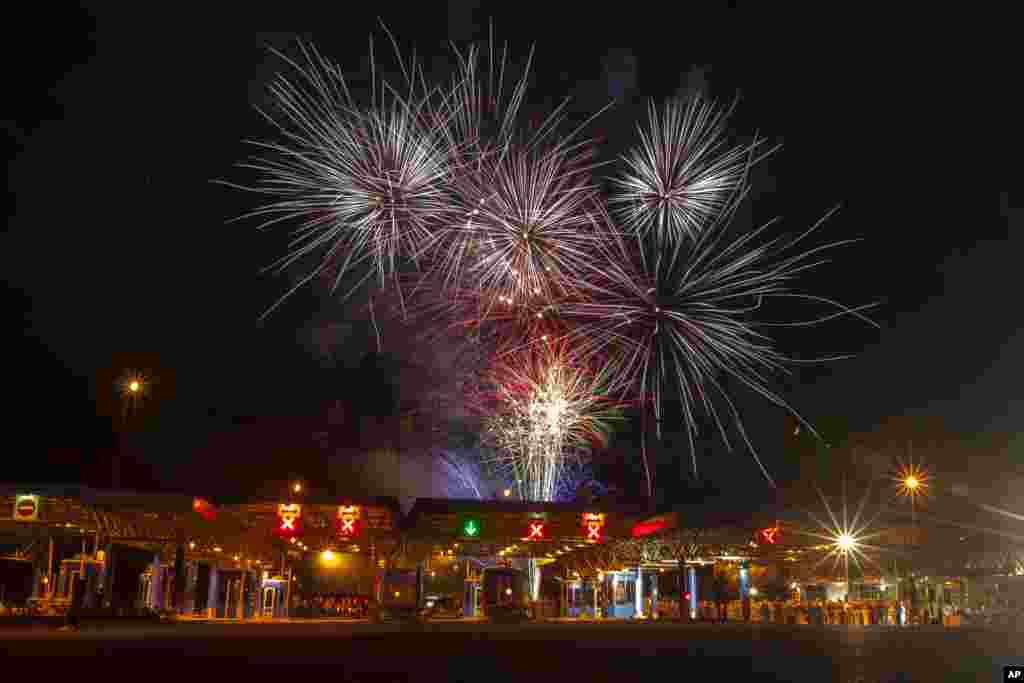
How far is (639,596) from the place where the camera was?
50375mm

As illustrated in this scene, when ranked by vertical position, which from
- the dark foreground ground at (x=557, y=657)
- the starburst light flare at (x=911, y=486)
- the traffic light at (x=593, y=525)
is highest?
the starburst light flare at (x=911, y=486)

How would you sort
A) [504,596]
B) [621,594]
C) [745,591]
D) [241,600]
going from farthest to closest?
[621,594] → [745,591] → [241,600] → [504,596]

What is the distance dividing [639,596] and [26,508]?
33.5 metres

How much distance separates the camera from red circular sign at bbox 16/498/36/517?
1078 inches

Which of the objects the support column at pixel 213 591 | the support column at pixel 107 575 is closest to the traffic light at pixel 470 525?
the support column at pixel 107 575

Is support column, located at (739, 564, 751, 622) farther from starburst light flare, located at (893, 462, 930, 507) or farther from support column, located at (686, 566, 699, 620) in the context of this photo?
starburst light flare, located at (893, 462, 930, 507)

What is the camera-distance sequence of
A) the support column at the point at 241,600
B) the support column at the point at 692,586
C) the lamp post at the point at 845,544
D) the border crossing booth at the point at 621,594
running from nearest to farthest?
the lamp post at the point at 845,544 → the support column at the point at 241,600 → the support column at the point at 692,586 → the border crossing booth at the point at 621,594

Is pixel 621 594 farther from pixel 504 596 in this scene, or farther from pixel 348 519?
pixel 348 519

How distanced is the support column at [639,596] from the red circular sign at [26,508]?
32.2m

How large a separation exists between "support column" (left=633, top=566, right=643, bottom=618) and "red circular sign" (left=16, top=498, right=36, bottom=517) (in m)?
32.2

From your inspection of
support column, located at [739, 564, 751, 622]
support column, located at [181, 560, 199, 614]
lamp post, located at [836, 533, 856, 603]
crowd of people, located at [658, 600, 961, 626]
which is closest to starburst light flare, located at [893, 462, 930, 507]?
lamp post, located at [836, 533, 856, 603]

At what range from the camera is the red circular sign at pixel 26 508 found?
Result: 27.4m

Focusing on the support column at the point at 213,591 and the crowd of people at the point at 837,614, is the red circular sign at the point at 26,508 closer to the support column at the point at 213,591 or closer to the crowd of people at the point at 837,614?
the support column at the point at 213,591

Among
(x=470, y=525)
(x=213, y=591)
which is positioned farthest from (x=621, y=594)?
(x=213, y=591)
